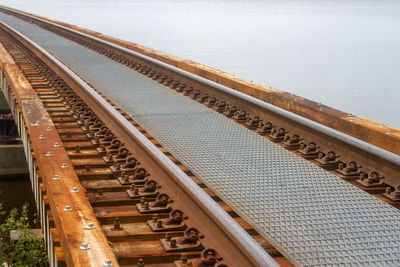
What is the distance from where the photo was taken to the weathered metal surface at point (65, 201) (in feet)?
11.7

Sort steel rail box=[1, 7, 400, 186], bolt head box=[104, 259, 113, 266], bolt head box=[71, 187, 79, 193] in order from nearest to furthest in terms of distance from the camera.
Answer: bolt head box=[104, 259, 113, 266] < bolt head box=[71, 187, 79, 193] < steel rail box=[1, 7, 400, 186]

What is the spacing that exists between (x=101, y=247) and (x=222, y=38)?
36.6m

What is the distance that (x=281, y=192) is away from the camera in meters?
4.96

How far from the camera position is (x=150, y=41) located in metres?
36.2

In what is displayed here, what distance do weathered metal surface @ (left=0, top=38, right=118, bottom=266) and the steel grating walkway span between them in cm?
106

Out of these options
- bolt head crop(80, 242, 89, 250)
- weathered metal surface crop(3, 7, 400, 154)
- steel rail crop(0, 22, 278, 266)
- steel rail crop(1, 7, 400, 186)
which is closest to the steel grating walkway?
steel rail crop(0, 22, 278, 266)

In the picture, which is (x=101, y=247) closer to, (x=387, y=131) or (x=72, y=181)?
(x=72, y=181)

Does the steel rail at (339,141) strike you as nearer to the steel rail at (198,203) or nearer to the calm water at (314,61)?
the steel rail at (198,203)

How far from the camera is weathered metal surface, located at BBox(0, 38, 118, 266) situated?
3568 millimetres

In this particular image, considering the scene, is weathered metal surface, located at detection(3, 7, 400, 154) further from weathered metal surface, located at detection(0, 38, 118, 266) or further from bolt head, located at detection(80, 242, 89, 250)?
bolt head, located at detection(80, 242, 89, 250)

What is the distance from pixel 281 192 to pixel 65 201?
64.0 inches

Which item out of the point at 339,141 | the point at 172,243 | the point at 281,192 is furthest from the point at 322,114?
the point at 172,243

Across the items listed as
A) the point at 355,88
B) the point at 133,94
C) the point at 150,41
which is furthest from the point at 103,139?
the point at 150,41

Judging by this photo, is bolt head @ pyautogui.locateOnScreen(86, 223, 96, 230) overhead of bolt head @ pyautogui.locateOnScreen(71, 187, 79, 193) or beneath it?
overhead
